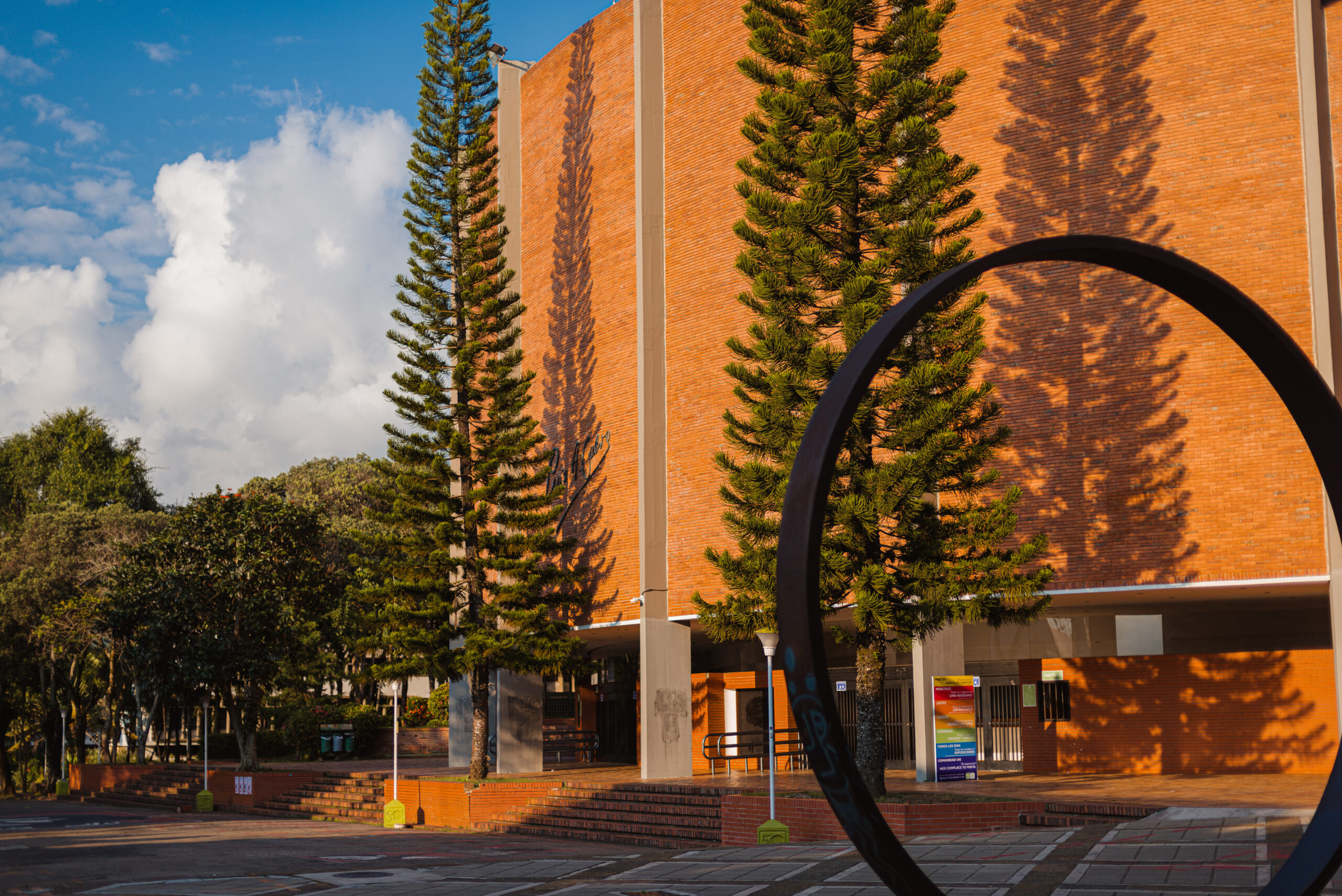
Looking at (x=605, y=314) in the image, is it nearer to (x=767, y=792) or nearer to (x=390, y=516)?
(x=390, y=516)

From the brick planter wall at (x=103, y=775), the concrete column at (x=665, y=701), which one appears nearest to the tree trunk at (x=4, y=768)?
the brick planter wall at (x=103, y=775)

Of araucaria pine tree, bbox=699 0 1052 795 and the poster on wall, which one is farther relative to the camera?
the poster on wall

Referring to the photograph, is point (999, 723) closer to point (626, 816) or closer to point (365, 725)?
point (626, 816)

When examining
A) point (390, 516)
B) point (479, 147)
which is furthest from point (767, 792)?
point (479, 147)

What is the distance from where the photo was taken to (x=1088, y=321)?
17.1m

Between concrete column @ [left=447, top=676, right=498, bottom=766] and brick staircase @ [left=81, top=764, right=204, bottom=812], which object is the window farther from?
brick staircase @ [left=81, top=764, right=204, bottom=812]

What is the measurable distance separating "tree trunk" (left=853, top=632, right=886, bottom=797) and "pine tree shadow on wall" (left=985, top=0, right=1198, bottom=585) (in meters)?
3.90

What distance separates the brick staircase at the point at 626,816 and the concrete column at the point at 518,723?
4796 mm

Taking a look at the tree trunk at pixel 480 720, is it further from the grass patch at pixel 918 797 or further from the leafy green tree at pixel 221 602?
the grass patch at pixel 918 797

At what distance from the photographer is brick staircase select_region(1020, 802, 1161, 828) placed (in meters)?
13.1

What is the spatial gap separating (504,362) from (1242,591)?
13.7 m

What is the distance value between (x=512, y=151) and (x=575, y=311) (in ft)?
17.4

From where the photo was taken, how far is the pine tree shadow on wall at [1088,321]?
16.5 m

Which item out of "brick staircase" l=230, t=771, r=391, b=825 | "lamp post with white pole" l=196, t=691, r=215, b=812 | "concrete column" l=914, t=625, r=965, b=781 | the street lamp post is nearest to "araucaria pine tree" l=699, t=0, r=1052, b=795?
"concrete column" l=914, t=625, r=965, b=781
